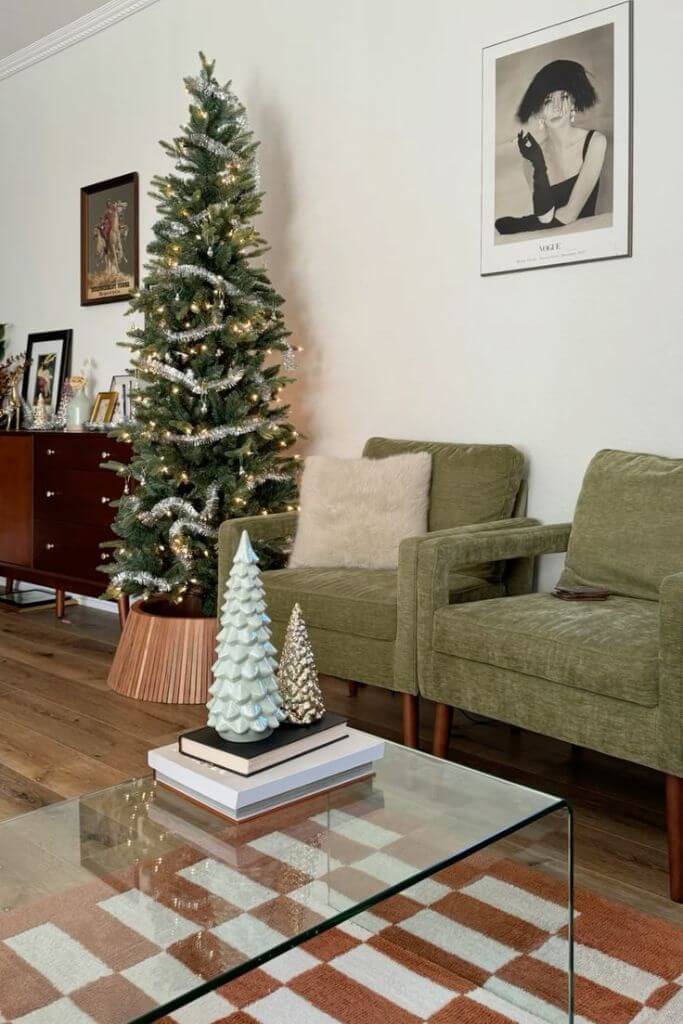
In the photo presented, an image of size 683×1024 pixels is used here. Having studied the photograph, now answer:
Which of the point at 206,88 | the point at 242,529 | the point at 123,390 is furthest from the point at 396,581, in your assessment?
the point at 123,390

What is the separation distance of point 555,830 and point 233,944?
3.14ft

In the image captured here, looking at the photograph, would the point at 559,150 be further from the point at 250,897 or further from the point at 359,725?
the point at 250,897

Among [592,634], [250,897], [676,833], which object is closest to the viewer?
[250,897]

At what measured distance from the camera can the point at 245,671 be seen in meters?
1.62

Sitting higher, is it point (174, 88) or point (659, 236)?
point (174, 88)

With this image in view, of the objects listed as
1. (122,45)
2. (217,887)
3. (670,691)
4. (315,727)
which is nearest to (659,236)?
(670,691)

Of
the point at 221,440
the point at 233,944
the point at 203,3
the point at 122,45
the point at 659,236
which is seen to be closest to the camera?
the point at 233,944

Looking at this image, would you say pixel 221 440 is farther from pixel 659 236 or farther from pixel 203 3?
pixel 203 3

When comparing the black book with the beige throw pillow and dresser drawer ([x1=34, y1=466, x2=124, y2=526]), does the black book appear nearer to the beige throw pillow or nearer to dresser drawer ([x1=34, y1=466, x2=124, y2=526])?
the beige throw pillow

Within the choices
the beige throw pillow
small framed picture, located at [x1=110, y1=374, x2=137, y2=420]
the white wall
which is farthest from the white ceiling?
the beige throw pillow

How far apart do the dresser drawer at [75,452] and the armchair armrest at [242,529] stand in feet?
3.86

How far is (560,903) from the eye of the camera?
2000 mm

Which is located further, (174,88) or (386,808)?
(174,88)

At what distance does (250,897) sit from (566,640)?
1.09 metres
